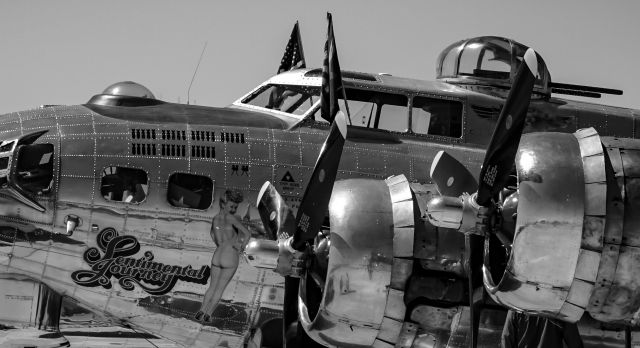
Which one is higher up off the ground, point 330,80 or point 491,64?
point 491,64

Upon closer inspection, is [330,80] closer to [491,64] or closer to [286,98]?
[286,98]

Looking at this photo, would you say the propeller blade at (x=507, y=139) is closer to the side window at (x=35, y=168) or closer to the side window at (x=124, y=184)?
the side window at (x=124, y=184)

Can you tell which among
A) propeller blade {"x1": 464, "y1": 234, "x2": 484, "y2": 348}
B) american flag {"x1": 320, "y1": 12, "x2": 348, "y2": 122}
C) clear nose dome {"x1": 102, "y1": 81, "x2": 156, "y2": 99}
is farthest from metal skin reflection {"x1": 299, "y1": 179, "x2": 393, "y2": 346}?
clear nose dome {"x1": 102, "y1": 81, "x2": 156, "y2": 99}

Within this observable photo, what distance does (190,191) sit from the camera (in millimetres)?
11484

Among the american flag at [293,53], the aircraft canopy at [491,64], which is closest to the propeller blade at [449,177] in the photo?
the aircraft canopy at [491,64]

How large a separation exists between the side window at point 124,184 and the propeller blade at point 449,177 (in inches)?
147

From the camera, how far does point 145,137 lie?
11.6 metres

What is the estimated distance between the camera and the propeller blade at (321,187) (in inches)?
377

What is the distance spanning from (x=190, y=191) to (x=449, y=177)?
11.6 feet

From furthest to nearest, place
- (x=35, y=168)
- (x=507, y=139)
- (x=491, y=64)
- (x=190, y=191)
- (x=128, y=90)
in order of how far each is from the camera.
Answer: (x=491, y=64)
(x=128, y=90)
(x=190, y=191)
(x=35, y=168)
(x=507, y=139)

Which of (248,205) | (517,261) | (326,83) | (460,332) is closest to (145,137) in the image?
(248,205)

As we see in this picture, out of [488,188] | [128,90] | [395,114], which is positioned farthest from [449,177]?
[128,90]

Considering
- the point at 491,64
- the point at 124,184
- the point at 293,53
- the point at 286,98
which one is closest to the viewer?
the point at 124,184

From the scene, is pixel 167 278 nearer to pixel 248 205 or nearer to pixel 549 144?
pixel 248 205
